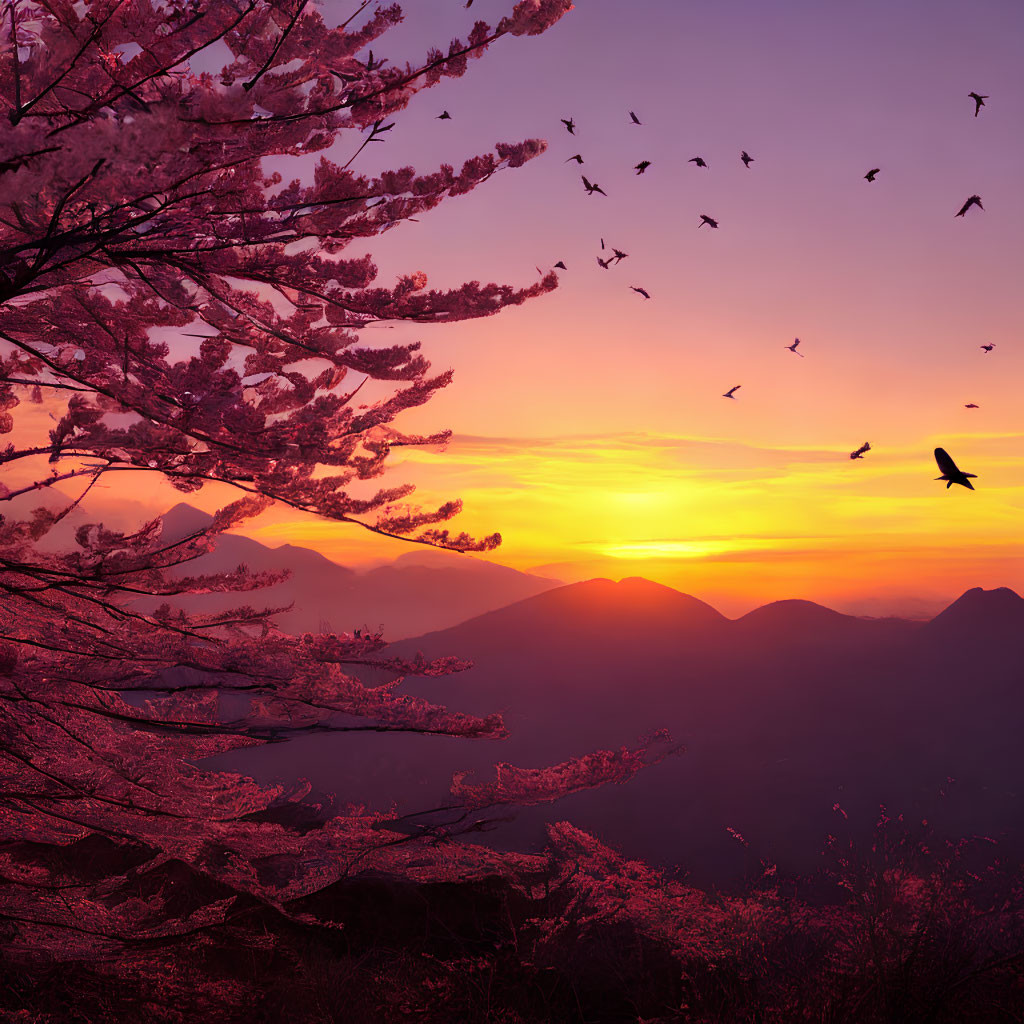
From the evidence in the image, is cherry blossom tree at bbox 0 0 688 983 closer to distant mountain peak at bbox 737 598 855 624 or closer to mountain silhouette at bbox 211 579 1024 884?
mountain silhouette at bbox 211 579 1024 884

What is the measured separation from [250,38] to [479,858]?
9.48 metres

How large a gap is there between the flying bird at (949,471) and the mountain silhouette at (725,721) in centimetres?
3373

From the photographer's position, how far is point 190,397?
5.12 metres

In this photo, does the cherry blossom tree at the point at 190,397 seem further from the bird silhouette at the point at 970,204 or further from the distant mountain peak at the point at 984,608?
the distant mountain peak at the point at 984,608

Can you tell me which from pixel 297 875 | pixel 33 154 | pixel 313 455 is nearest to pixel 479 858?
pixel 297 875

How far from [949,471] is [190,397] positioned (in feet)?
15.6

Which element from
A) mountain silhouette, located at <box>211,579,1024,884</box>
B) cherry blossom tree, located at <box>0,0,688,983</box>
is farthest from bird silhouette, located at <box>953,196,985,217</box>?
mountain silhouette, located at <box>211,579,1024,884</box>

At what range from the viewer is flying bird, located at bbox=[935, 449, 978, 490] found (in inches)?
129

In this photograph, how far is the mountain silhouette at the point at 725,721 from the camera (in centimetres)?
4297

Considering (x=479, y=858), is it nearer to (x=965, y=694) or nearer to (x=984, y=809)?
(x=984, y=809)

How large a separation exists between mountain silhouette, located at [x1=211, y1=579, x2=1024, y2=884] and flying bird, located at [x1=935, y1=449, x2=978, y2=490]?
3373 centimetres

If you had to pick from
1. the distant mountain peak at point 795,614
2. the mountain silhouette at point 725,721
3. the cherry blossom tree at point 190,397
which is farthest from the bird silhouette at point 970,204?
the distant mountain peak at point 795,614

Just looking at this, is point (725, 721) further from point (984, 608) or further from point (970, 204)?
point (970, 204)

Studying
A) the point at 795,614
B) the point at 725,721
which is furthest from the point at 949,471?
the point at 795,614
